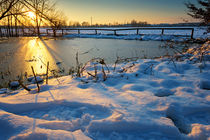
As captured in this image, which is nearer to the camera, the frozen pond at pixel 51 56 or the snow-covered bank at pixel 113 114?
the snow-covered bank at pixel 113 114

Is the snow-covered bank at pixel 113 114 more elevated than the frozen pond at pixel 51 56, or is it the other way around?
the frozen pond at pixel 51 56

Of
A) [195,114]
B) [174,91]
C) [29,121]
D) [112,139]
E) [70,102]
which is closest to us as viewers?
[112,139]

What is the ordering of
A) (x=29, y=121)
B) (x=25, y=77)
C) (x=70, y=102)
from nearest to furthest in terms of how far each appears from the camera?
(x=29, y=121)
(x=70, y=102)
(x=25, y=77)

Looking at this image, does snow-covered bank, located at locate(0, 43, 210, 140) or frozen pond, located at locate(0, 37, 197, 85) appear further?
frozen pond, located at locate(0, 37, 197, 85)

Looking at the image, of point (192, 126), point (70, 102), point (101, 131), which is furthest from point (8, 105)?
point (192, 126)

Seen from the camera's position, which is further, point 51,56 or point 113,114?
point 51,56

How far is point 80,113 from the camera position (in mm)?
1252

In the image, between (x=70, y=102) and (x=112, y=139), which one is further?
(x=70, y=102)

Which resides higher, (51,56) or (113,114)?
(51,56)

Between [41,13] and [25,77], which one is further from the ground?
[41,13]

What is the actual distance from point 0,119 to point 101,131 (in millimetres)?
826

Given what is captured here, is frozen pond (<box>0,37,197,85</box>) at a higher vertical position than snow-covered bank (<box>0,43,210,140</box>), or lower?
higher

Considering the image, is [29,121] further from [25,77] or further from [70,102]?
[25,77]

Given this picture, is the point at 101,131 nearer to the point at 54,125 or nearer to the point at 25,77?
the point at 54,125
